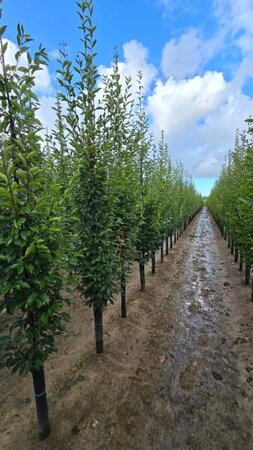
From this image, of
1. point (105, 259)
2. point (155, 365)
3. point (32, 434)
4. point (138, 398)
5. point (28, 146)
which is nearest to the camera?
point (28, 146)

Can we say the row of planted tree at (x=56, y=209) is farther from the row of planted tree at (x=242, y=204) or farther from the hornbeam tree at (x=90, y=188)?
the row of planted tree at (x=242, y=204)

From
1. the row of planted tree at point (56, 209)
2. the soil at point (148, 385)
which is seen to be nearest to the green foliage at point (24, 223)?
the row of planted tree at point (56, 209)

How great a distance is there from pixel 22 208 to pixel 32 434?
3.35 metres

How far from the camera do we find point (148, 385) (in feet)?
14.9

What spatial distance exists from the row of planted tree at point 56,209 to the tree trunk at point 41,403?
1cm

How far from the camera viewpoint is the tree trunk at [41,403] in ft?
11.0

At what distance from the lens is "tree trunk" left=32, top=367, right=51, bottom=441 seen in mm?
3363

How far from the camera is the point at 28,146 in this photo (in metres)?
2.84

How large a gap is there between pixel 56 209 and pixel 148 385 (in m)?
3.70

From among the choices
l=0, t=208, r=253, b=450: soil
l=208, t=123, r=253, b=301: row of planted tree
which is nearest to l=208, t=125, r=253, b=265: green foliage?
l=208, t=123, r=253, b=301: row of planted tree

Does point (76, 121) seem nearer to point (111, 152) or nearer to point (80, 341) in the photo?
point (111, 152)

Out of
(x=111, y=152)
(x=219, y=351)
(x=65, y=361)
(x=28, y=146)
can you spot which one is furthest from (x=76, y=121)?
(x=219, y=351)

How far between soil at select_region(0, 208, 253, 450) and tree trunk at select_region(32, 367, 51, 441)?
0.13 meters

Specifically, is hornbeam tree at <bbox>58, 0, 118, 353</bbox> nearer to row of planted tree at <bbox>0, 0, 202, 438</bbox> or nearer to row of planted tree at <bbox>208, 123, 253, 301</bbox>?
row of planted tree at <bbox>0, 0, 202, 438</bbox>
